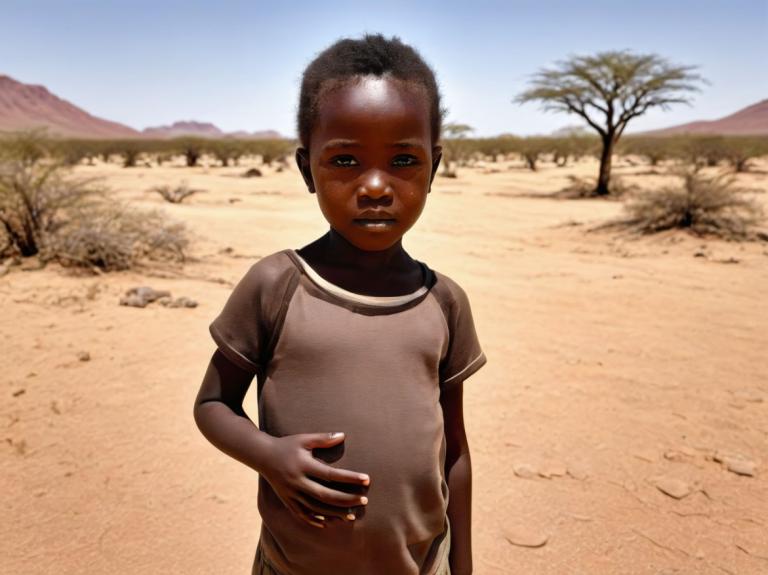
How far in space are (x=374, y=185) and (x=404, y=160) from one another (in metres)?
0.08

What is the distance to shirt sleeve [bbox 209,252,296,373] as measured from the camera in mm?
949

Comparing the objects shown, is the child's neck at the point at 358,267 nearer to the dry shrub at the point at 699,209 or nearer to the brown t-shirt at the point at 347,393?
the brown t-shirt at the point at 347,393

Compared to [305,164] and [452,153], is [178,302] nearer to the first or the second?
[305,164]

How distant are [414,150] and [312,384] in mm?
417

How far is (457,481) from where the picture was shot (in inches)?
46.4

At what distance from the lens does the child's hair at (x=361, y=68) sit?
931mm

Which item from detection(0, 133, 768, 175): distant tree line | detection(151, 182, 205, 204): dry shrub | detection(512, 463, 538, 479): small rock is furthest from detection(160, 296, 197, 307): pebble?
detection(0, 133, 768, 175): distant tree line

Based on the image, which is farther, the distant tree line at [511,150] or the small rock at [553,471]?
the distant tree line at [511,150]

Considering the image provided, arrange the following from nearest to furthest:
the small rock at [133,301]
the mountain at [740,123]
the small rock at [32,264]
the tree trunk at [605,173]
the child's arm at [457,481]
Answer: the child's arm at [457,481], the small rock at [133,301], the small rock at [32,264], the tree trunk at [605,173], the mountain at [740,123]

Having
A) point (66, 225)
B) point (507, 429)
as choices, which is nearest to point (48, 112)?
point (66, 225)

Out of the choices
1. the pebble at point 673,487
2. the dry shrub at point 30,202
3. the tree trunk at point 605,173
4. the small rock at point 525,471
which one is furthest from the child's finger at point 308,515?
the tree trunk at point 605,173

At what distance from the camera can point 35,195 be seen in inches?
253

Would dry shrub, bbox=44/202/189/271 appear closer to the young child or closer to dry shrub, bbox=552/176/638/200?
the young child

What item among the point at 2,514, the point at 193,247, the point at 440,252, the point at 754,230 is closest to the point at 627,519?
the point at 2,514
